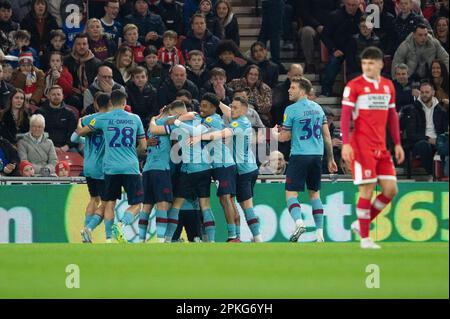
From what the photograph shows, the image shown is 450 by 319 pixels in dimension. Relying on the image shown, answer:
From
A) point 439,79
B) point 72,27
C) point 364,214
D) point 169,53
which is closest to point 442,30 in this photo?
point 439,79

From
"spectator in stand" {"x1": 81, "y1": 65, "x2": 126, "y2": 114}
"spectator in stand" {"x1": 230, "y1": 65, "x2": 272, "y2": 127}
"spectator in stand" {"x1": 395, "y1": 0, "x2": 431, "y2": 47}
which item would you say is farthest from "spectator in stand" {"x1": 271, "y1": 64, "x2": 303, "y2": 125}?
"spectator in stand" {"x1": 395, "y1": 0, "x2": 431, "y2": 47}

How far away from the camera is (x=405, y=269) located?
13.6 metres

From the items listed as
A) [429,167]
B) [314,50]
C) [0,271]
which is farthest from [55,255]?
[314,50]

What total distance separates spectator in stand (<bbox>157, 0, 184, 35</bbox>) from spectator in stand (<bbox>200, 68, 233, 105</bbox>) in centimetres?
273

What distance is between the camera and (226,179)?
64.0 ft

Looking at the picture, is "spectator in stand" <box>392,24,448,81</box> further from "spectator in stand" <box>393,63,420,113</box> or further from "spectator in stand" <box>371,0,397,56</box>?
"spectator in stand" <box>371,0,397,56</box>

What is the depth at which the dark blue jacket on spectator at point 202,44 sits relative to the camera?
969 inches

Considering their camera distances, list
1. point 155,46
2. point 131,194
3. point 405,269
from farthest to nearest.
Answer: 1. point 155,46
2. point 131,194
3. point 405,269

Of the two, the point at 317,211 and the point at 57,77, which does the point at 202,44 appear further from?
the point at 317,211

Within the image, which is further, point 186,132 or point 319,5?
point 319,5

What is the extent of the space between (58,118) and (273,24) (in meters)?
5.16

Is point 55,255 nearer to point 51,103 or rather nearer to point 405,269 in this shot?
point 405,269

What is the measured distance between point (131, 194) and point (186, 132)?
48.8 inches

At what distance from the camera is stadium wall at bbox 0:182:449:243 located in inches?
845
